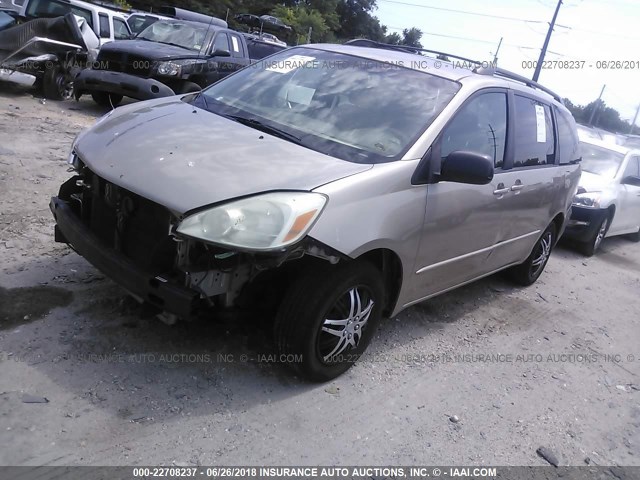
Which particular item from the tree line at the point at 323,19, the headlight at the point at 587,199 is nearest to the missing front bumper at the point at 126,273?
the headlight at the point at 587,199

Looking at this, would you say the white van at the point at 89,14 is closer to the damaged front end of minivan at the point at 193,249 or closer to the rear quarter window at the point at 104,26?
the rear quarter window at the point at 104,26

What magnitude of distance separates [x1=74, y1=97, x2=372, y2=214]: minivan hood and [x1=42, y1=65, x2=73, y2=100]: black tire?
26.4ft

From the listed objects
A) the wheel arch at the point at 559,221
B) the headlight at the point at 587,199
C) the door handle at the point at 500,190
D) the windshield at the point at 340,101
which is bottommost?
the headlight at the point at 587,199

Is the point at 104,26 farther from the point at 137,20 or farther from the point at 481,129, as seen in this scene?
the point at 481,129

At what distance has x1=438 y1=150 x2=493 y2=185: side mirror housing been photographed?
333 cm

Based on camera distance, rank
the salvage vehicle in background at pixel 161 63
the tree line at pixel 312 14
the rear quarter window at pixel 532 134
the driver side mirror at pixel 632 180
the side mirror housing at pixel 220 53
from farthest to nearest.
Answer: the tree line at pixel 312 14 < the side mirror housing at pixel 220 53 < the salvage vehicle in background at pixel 161 63 < the driver side mirror at pixel 632 180 < the rear quarter window at pixel 532 134

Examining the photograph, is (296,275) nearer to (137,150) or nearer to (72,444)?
(137,150)

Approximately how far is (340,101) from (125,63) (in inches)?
284

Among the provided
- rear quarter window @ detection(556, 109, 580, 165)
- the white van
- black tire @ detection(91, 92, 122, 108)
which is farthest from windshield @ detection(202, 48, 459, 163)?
the white van

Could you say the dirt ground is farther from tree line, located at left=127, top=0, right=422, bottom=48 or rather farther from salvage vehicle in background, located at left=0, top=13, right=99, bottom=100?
tree line, located at left=127, top=0, right=422, bottom=48

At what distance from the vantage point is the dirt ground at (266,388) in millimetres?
2654

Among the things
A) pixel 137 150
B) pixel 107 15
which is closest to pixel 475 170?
pixel 137 150

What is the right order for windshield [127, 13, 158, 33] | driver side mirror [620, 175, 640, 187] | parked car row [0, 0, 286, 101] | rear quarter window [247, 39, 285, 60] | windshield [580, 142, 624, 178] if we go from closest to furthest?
1. driver side mirror [620, 175, 640, 187]
2. windshield [580, 142, 624, 178]
3. parked car row [0, 0, 286, 101]
4. rear quarter window [247, 39, 285, 60]
5. windshield [127, 13, 158, 33]

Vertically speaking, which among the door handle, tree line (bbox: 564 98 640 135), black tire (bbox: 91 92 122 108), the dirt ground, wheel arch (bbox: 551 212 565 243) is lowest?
tree line (bbox: 564 98 640 135)
